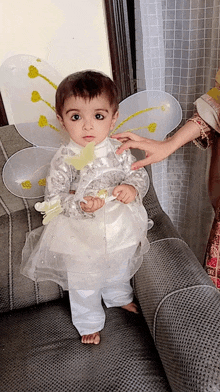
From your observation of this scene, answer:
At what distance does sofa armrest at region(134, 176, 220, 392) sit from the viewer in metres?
0.66

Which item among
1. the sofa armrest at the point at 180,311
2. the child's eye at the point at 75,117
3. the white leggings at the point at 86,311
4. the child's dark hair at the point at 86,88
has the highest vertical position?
the child's dark hair at the point at 86,88

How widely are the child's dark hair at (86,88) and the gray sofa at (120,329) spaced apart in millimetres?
293

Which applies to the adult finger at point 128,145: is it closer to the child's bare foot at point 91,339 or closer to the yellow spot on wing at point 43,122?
the yellow spot on wing at point 43,122

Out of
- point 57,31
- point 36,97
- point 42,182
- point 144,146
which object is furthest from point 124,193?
point 57,31

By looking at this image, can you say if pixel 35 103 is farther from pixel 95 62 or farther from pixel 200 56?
pixel 200 56

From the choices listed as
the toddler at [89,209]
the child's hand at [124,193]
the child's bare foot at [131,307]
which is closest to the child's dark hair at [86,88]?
the toddler at [89,209]

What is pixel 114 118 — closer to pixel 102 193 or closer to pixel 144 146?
pixel 144 146

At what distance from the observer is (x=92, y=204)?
0.85m

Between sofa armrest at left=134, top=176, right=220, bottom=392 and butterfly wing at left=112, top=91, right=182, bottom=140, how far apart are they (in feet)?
1.11

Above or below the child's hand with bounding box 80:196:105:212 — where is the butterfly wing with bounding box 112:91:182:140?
above

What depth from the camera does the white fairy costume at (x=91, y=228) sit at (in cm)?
89

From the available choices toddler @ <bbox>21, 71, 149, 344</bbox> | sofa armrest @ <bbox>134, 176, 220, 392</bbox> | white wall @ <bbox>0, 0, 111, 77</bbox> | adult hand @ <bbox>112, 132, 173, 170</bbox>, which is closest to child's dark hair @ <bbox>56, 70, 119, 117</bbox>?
toddler @ <bbox>21, 71, 149, 344</bbox>

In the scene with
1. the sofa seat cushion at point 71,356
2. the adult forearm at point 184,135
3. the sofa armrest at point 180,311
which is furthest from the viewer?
the adult forearm at point 184,135

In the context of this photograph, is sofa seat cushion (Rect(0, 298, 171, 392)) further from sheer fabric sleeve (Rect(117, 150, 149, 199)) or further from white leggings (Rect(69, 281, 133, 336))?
sheer fabric sleeve (Rect(117, 150, 149, 199))
